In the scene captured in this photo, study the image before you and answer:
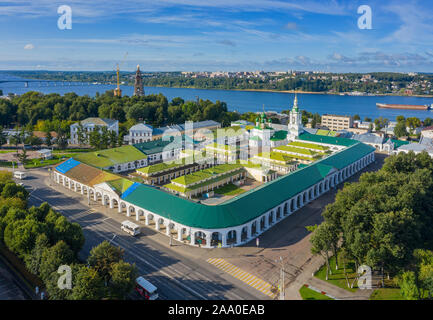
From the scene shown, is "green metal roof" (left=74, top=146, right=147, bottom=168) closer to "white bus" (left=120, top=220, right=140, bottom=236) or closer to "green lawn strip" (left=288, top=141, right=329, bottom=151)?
"white bus" (left=120, top=220, right=140, bottom=236)

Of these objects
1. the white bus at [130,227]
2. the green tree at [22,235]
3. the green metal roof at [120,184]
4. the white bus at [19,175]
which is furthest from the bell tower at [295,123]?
the green tree at [22,235]

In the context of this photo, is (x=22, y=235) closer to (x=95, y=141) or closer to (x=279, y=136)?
(x=95, y=141)

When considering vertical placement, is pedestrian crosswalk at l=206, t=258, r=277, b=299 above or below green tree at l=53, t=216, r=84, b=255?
below

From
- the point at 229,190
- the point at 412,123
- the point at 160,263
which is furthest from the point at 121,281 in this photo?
the point at 412,123

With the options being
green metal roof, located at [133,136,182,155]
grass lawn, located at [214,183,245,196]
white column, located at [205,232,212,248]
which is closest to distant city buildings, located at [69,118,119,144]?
green metal roof, located at [133,136,182,155]

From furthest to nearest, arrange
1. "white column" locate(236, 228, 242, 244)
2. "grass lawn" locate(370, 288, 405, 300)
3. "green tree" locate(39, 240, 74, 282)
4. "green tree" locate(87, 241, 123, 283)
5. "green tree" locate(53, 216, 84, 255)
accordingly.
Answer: "white column" locate(236, 228, 242, 244)
"green tree" locate(53, 216, 84, 255)
"grass lawn" locate(370, 288, 405, 300)
"green tree" locate(87, 241, 123, 283)
"green tree" locate(39, 240, 74, 282)

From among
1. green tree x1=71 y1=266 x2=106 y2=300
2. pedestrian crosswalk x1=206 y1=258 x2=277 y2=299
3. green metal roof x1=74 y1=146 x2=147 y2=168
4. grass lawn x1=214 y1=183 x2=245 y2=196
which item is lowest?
pedestrian crosswalk x1=206 y1=258 x2=277 y2=299
